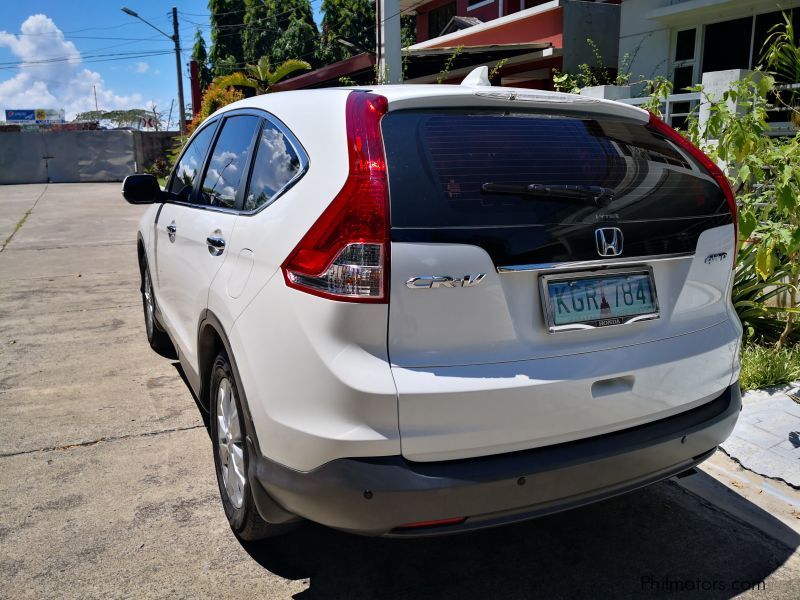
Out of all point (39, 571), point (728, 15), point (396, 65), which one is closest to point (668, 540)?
point (39, 571)

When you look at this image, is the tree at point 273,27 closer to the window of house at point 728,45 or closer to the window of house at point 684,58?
the window of house at point 684,58

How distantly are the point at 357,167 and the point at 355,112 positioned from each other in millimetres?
233

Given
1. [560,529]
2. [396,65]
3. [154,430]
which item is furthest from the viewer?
[396,65]

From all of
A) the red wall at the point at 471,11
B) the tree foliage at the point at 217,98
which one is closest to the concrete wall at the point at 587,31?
the red wall at the point at 471,11

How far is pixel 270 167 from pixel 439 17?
71.6ft

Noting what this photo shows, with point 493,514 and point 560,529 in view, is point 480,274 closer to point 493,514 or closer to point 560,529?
point 493,514

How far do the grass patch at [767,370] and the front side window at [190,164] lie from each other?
337 centimetres

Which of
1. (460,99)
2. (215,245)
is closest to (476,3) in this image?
(215,245)

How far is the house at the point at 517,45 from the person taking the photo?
515 inches

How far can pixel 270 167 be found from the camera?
8.83ft

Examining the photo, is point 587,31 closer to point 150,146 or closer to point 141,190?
point 141,190

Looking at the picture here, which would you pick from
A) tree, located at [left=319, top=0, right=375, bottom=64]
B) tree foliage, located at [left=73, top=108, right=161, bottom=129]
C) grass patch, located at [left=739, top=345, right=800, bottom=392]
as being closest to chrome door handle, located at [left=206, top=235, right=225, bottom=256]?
grass patch, located at [left=739, top=345, right=800, bottom=392]

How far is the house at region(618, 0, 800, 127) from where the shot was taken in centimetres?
902

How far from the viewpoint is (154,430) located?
4.02 m
